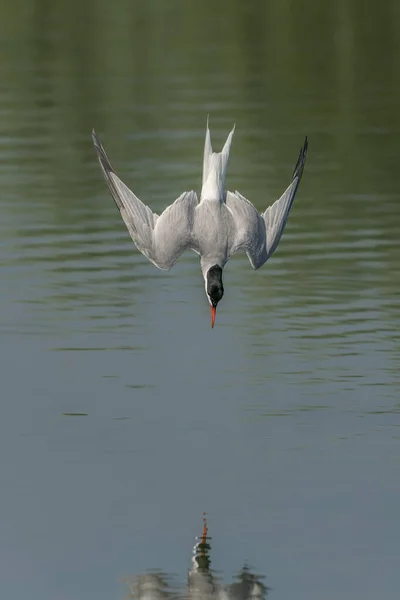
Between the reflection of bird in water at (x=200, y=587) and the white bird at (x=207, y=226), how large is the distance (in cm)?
306

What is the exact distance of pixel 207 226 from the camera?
40.8 ft

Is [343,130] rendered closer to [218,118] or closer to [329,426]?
[218,118]

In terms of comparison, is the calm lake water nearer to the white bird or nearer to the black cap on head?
the black cap on head

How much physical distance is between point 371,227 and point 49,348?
4828 millimetres

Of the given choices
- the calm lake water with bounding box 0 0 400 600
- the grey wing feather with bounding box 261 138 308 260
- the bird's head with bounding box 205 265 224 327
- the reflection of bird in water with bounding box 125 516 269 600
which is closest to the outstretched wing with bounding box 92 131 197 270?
the bird's head with bounding box 205 265 224 327

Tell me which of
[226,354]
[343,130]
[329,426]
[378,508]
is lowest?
[378,508]

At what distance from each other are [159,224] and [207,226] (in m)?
0.32

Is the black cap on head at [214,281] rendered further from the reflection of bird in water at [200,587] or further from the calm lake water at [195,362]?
the reflection of bird in water at [200,587]

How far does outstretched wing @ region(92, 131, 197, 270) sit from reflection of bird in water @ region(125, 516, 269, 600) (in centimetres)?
330

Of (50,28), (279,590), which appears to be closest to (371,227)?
(279,590)

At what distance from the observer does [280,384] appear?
41.2 ft

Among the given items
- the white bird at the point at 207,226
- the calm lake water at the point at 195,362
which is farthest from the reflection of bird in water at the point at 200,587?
the white bird at the point at 207,226

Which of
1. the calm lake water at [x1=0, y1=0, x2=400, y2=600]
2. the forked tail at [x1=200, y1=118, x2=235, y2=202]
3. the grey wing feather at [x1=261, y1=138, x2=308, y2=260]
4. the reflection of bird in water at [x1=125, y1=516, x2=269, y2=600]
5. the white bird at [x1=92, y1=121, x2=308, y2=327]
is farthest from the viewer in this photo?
the grey wing feather at [x1=261, y1=138, x2=308, y2=260]

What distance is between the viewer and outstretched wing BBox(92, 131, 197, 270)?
12.5m
